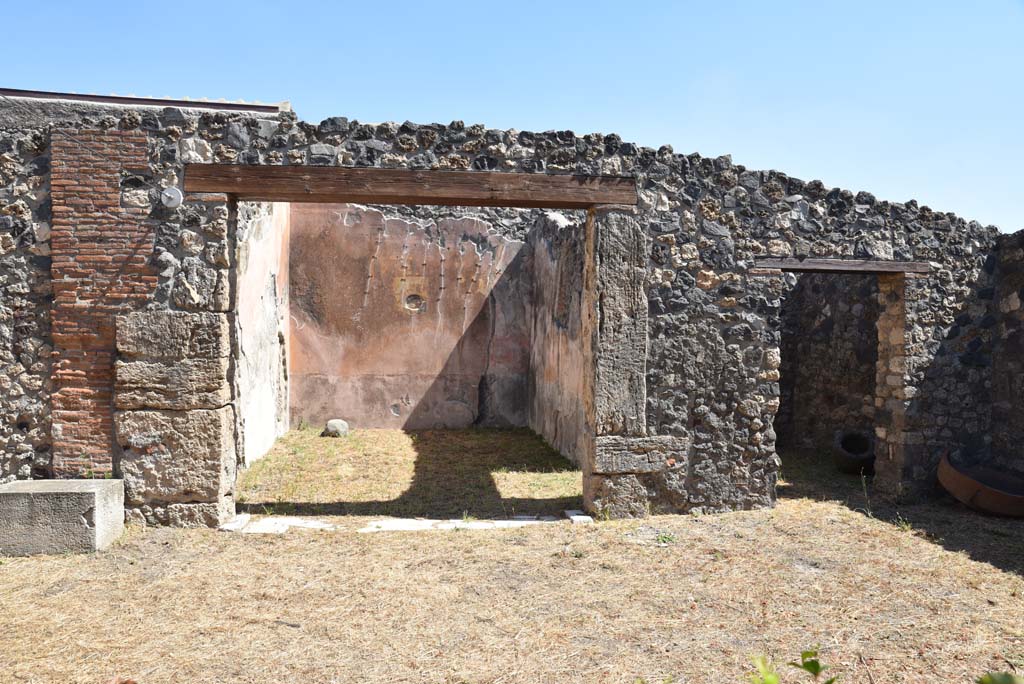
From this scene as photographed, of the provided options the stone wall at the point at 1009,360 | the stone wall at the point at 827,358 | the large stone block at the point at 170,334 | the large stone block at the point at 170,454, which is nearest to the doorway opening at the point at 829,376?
the stone wall at the point at 827,358

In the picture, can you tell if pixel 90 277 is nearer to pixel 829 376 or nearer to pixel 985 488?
pixel 985 488

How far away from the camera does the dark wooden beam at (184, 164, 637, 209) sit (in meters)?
5.48

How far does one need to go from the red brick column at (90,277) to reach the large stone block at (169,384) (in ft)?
0.49

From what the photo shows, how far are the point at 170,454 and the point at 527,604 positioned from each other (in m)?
2.92

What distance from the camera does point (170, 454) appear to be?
5.47 metres

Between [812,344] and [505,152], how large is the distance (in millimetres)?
5617

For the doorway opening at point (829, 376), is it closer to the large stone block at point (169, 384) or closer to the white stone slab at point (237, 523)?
the white stone slab at point (237, 523)

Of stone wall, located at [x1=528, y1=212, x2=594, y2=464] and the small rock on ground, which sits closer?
stone wall, located at [x1=528, y1=212, x2=594, y2=464]

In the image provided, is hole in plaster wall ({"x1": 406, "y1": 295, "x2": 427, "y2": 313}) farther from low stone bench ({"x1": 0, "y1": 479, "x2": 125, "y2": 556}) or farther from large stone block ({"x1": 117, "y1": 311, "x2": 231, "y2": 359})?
low stone bench ({"x1": 0, "y1": 479, "x2": 125, "y2": 556})

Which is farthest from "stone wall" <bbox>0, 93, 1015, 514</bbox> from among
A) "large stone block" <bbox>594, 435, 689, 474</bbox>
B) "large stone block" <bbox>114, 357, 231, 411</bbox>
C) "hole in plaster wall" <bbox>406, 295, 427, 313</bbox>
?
"hole in plaster wall" <bbox>406, 295, 427, 313</bbox>

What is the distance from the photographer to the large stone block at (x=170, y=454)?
17.9ft

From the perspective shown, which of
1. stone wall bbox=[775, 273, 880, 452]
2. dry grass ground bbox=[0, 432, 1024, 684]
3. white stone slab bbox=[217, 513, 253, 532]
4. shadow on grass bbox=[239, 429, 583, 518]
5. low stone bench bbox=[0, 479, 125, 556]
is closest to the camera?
dry grass ground bbox=[0, 432, 1024, 684]

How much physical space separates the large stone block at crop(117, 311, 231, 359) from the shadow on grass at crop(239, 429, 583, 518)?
5.11 ft

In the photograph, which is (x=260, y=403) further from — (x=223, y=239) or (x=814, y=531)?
(x=814, y=531)
